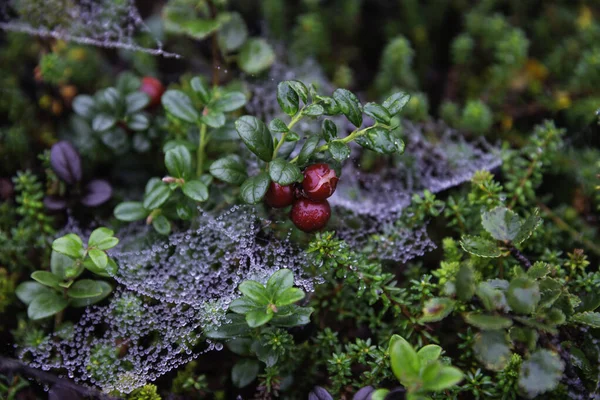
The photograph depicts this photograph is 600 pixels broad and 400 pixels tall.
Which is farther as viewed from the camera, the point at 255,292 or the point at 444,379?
the point at 255,292

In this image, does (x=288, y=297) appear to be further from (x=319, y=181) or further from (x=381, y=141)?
(x=381, y=141)

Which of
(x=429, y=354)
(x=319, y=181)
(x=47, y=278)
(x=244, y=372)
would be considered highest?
(x=319, y=181)

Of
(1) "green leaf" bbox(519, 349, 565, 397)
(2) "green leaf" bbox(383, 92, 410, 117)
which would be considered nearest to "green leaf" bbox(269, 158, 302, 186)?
(2) "green leaf" bbox(383, 92, 410, 117)

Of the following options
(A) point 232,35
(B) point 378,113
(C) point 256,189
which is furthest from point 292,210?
(A) point 232,35

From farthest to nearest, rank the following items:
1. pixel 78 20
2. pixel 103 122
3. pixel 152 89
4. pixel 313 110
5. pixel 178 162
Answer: pixel 78 20, pixel 152 89, pixel 103 122, pixel 178 162, pixel 313 110

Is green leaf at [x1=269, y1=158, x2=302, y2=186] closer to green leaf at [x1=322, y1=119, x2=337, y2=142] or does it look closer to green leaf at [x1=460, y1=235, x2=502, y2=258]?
green leaf at [x1=322, y1=119, x2=337, y2=142]

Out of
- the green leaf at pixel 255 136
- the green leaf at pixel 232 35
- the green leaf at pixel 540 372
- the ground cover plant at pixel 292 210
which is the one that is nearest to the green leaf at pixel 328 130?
the ground cover plant at pixel 292 210
